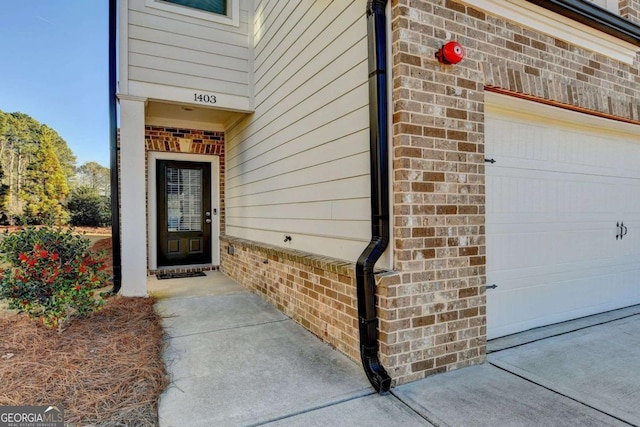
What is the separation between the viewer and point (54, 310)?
2910mm

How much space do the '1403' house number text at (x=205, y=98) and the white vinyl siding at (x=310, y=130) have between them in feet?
1.94

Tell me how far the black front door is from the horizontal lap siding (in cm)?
203

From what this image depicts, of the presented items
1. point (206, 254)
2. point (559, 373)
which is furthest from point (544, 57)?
point (206, 254)

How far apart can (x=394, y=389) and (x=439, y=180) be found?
1.40m

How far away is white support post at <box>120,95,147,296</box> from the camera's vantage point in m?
4.43

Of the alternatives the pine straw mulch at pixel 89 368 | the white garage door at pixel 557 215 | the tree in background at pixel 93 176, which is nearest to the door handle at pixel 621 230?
the white garage door at pixel 557 215

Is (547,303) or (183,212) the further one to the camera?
(183,212)

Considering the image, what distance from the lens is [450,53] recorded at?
7.79ft

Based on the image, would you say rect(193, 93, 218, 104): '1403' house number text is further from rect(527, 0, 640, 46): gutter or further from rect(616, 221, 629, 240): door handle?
rect(616, 221, 629, 240): door handle

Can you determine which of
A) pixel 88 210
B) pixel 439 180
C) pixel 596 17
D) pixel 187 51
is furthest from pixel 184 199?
pixel 88 210

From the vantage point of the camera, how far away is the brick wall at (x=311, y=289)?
2727 millimetres

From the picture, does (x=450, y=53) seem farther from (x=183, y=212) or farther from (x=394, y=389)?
(x=183, y=212)

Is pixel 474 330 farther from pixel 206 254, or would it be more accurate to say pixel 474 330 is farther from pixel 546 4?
pixel 206 254

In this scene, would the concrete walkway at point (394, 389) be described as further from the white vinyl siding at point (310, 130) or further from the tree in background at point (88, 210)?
the tree in background at point (88, 210)
